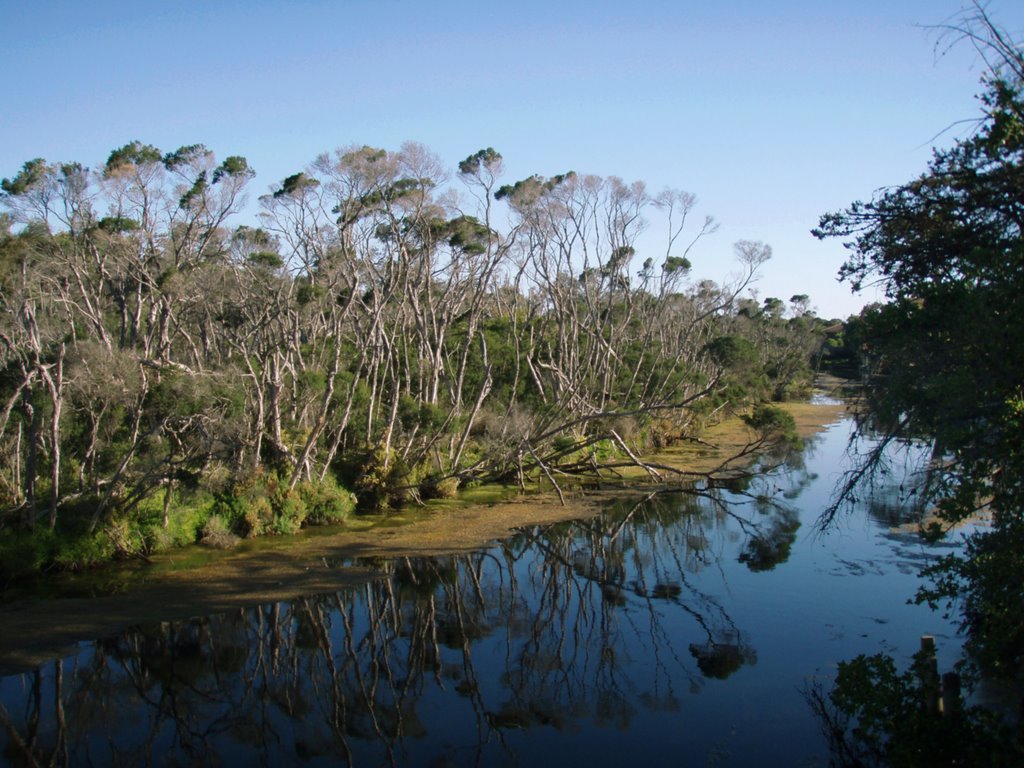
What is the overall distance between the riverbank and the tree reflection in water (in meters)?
0.49

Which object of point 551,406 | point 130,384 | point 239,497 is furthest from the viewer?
point 551,406

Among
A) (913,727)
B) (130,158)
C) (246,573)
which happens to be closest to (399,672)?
(246,573)

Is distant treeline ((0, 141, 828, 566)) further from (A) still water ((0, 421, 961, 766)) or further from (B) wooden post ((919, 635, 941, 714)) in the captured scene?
(B) wooden post ((919, 635, 941, 714))

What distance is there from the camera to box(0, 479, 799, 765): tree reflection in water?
1095cm

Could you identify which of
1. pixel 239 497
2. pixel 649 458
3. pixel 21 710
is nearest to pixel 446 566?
pixel 239 497

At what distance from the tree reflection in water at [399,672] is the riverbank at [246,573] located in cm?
49

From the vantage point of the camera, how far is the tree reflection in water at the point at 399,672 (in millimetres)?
10953

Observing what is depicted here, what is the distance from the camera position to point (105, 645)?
45.2ft

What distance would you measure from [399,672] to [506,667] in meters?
1.71

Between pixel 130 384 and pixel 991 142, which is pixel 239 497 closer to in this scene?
pixel 130 384

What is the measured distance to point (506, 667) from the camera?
1348cm

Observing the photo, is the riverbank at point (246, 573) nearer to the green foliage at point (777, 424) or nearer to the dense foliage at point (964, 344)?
the green foliage at point (777, 424)

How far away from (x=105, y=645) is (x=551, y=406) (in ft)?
57.7

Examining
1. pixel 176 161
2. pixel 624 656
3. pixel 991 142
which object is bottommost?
pixel 624 656
